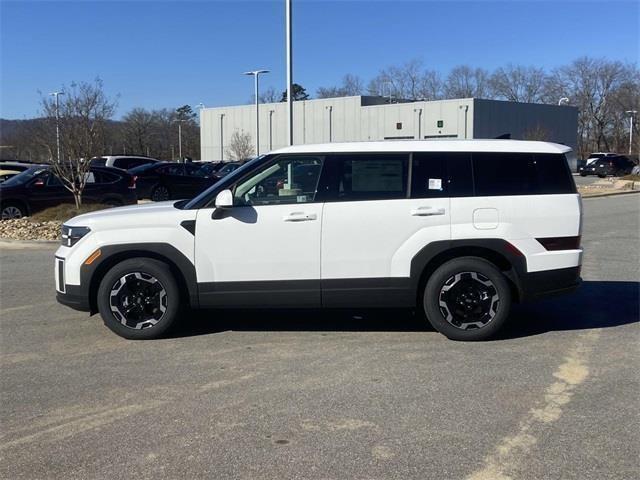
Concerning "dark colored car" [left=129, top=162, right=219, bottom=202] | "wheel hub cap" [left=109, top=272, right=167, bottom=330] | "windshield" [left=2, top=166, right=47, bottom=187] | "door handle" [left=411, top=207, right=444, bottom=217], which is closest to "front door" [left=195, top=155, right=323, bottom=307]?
"wheel hub cap" [left=109, top=272, right=167, bottom=330]

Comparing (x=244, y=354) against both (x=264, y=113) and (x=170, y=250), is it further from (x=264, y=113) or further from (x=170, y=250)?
(x=264, y=113)

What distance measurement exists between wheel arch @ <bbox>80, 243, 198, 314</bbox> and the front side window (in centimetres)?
75

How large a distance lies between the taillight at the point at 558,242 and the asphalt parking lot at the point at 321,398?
896 millimetres

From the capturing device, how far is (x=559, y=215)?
5.98m

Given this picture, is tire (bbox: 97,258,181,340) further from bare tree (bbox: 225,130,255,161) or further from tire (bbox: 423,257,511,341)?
bare tree (bbox: 225,130,255,161)

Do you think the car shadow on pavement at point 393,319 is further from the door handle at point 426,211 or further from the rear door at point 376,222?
the door handle at point 426,211

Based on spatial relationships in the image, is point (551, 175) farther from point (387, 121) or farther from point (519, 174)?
point (387, 121)

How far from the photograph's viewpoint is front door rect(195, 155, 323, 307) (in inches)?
232

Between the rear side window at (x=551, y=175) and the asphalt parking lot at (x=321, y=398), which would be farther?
the rear side window at (x=551, y=175)

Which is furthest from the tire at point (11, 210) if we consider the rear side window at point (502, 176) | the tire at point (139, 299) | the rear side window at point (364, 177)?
the rear side window at point (502, 176)

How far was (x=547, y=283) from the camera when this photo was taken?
6.05m

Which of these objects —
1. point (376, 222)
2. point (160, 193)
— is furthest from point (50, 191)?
point (376, 222)

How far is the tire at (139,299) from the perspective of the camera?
5996 millimetres

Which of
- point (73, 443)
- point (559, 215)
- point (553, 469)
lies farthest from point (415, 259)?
point (73, 443)
